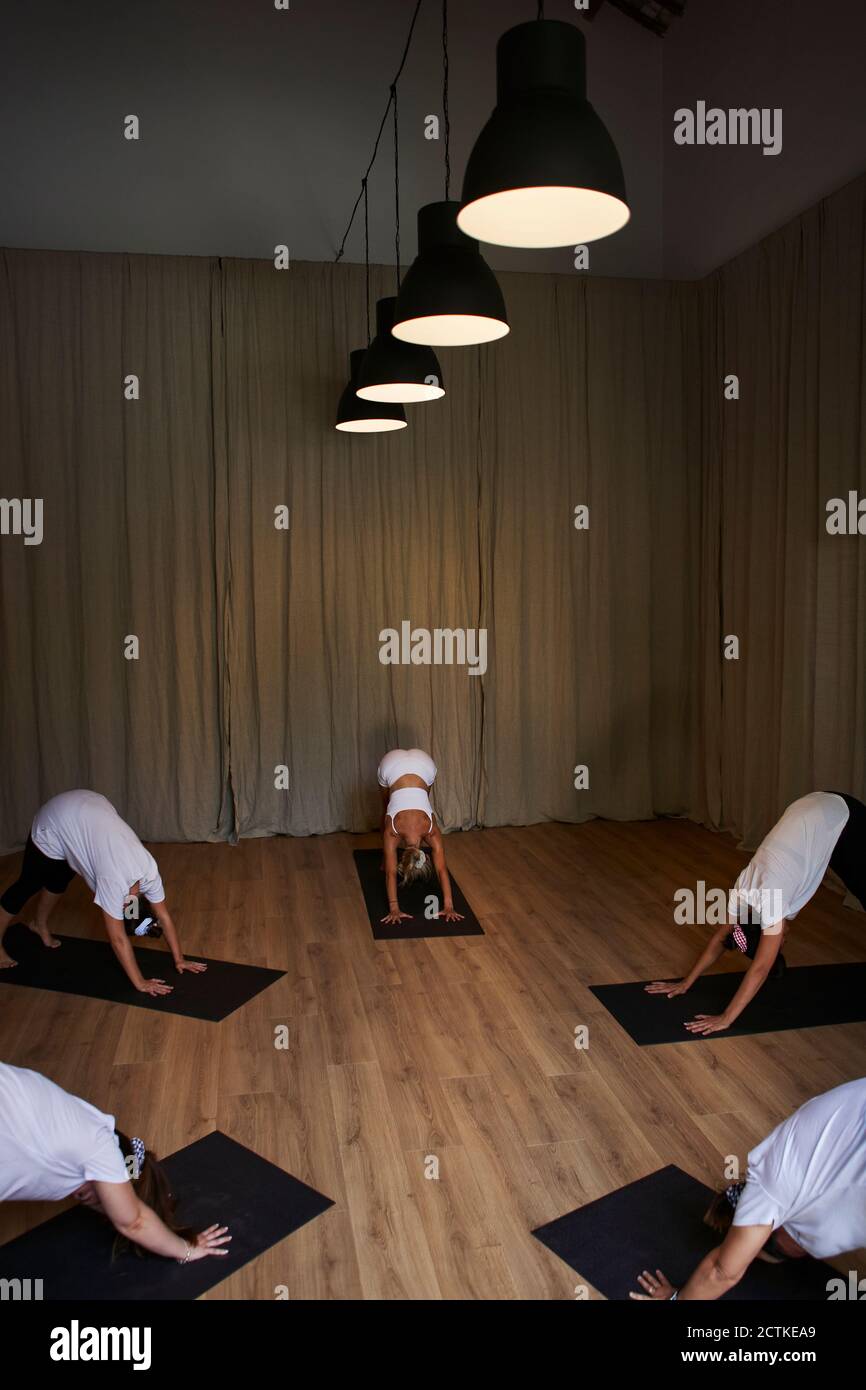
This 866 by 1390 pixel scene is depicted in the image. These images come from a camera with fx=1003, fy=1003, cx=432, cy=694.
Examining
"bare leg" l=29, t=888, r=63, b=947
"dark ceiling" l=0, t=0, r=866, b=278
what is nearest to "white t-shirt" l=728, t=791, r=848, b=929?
"bare leg" l=29, t=888, r=63, b=947

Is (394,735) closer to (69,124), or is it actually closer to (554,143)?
(69,124)

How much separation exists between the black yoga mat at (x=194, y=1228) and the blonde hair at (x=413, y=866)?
2.16 meters

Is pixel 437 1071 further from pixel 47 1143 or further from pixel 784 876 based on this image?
pixel 47 1143

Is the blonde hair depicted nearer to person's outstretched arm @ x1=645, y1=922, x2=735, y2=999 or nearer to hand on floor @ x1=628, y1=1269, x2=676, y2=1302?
person's outstretched arm @ x1=645, y1=922, x2=735, y2=999

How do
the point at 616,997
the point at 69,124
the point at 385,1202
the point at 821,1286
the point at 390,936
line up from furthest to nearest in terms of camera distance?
the point at 69,124 < the point at 390,936 < the point at 616,997 < the point at 385,1202 < the point at 821,1286

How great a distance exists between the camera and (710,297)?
6.77 metres

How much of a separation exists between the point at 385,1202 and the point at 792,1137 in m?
1.30

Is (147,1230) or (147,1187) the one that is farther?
(147,1187)

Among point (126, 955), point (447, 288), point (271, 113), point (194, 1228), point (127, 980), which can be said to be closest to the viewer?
point (194, 1228)

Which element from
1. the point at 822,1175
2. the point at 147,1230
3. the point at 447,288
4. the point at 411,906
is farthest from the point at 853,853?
the point at 147,1230

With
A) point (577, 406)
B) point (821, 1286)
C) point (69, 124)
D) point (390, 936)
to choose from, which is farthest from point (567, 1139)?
point (69, 124)

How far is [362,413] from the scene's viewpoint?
206 inches

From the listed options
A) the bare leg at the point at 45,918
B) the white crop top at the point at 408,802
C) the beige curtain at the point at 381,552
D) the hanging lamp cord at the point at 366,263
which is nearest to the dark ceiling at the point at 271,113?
the hanging lamp cord at the point at 366,263

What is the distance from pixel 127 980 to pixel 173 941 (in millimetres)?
362
